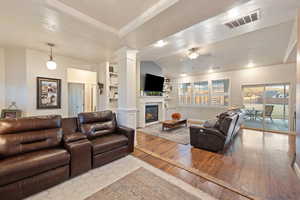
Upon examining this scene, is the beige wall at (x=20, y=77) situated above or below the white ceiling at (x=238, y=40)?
below

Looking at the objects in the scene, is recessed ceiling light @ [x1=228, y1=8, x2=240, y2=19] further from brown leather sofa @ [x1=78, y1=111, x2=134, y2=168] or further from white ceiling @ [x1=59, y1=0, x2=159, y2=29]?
brown leather sofa @ [x1=78, y1=111, x2=134, y2=168]

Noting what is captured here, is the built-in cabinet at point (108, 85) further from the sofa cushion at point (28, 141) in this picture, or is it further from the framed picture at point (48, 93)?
the sofa cushion at point (28, 141)

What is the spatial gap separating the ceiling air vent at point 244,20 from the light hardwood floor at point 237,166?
2.78 meters

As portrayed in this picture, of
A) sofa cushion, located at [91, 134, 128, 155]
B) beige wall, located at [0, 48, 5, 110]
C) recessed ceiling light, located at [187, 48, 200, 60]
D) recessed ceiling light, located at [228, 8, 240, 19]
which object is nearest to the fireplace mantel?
recessed ceiling light, located at [187, 48, 200, 60]

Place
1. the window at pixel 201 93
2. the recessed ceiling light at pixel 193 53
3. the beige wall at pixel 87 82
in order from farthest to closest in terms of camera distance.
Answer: the window at pixel 201 93 → the beige wall at pixel 87 82 → the recessed ceiling light at pixel 193 53

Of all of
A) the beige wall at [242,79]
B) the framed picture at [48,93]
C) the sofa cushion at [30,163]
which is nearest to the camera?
the sofa cushion at [30,163]

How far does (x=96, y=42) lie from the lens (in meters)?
3.12

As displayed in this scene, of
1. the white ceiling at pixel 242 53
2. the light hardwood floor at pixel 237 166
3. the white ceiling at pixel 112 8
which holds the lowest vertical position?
the light hardwood floor at pixel 237 166

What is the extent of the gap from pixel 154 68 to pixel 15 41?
486 cm

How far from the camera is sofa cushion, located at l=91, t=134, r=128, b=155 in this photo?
229cm

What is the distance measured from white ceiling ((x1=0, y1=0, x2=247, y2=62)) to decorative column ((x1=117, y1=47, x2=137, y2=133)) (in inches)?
14.1

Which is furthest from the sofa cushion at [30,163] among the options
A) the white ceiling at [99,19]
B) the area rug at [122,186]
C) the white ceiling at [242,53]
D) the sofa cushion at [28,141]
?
the white ceiling at [242,53]

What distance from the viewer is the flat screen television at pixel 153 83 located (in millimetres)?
5773

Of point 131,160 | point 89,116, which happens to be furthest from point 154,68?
point 131,160
